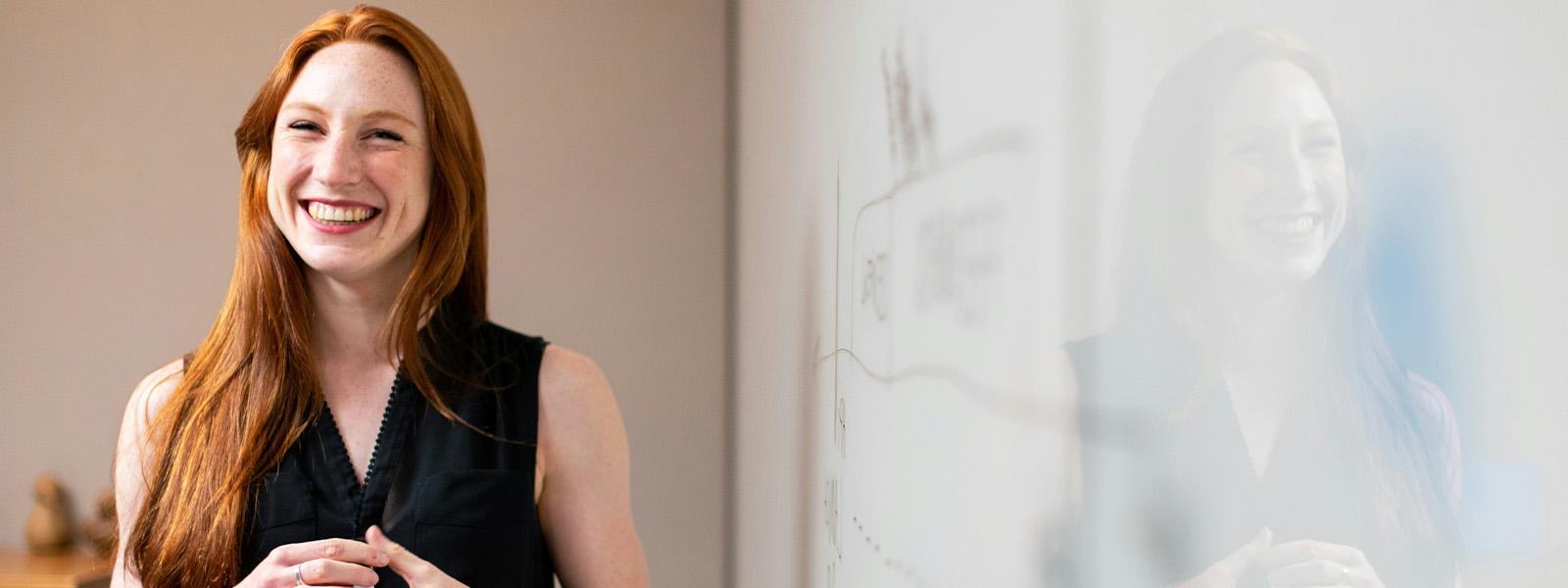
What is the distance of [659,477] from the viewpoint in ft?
9.81

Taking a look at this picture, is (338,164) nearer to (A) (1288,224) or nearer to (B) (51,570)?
(A) (1288,224)

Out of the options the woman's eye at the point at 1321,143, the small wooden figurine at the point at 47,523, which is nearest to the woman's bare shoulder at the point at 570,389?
the woman's eye at the point at 1321,143

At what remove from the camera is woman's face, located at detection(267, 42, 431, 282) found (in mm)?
1296

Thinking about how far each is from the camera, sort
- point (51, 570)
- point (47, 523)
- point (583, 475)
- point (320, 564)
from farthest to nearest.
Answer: point (47, 523) → point (51, 570) → point (583, 475) → point (320, 564)

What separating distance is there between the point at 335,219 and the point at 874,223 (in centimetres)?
73

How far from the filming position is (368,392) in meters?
1.39

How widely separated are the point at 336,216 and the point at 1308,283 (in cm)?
122

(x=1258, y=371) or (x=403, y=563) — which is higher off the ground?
(x=1258, y=371)

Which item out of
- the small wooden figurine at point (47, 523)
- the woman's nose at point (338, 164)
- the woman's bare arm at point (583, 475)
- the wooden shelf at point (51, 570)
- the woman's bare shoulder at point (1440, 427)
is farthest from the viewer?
the small wooden figurine at point (47, 523)

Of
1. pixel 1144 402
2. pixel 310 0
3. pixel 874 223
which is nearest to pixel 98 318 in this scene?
pixel 310 0

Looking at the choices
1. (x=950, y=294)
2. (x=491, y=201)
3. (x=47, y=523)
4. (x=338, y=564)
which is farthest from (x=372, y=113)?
(x=47, y=523)

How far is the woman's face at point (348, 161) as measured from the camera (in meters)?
1.30

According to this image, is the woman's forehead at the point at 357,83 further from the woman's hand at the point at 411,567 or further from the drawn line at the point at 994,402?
the drawn line at the point at 994,402

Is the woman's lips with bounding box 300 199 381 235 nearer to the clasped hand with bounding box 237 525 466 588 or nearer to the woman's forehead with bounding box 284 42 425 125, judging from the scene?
the woman's forehead with bounding box 284 42 425 125
